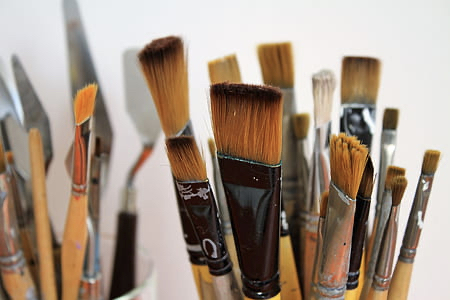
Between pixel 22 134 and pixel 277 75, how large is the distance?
26 cm

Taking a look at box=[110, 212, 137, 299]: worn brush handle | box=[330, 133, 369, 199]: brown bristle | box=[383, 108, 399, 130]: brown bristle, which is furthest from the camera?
box=[110, 212, 137, 299]: worn brush handle

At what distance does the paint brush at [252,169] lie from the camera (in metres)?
0.31

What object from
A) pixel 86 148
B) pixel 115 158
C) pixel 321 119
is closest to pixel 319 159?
pixel 321 119

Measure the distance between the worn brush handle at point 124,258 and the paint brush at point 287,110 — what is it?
0.64ft

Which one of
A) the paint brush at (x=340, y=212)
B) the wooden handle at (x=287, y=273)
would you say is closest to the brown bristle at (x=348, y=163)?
the paint brush at (x=340, y=212)

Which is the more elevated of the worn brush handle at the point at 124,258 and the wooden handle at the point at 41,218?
the wooden handle at the point at 41,218

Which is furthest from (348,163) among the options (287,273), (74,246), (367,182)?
(74,246)

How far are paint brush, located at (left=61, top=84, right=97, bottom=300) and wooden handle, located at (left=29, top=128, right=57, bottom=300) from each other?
0.02 m

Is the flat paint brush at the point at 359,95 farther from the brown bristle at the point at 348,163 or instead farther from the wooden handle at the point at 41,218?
the wooden handle at the point at 41,218

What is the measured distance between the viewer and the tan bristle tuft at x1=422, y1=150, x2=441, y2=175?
0.36m

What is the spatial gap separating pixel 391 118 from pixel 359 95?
33 millimetres

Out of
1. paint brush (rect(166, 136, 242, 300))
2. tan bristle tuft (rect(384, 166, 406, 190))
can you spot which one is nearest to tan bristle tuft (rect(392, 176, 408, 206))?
tan bristle tuft (rect(384, 166, 406, 190))

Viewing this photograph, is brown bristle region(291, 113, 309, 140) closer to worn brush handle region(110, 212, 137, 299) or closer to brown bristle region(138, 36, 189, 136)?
brown bristle region(138, 36, 189, 136)

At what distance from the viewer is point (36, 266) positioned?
1.61 feet
